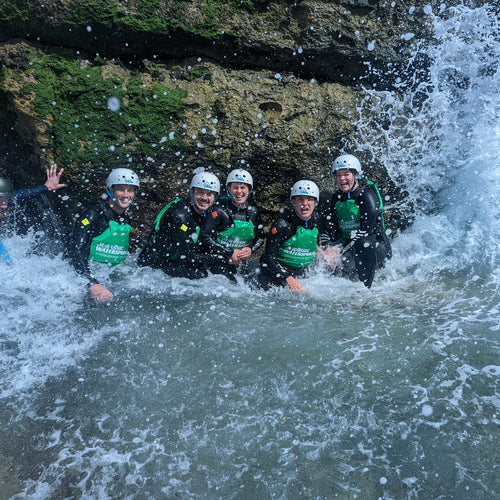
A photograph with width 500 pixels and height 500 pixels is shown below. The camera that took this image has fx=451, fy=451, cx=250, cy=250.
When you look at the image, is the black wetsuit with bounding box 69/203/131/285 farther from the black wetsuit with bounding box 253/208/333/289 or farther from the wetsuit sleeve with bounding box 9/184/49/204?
the black wetsuit with bounding box 253/208/333/289

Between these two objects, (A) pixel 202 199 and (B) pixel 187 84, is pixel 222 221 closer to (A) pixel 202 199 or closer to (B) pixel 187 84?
(A) pixel 202 199

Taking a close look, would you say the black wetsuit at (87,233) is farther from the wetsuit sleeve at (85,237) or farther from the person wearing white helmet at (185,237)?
the person wearing white helmet at (185,237)

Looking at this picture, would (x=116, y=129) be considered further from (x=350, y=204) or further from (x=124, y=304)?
(x=350, y=204)

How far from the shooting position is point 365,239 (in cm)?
627

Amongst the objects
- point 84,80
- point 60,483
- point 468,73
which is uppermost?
point 468,73

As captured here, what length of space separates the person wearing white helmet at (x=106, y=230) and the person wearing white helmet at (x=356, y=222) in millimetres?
2804

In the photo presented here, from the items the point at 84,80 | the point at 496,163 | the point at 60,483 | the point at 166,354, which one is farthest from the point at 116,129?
the point at 496,163

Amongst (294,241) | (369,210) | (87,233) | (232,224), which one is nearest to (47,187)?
(87,233)

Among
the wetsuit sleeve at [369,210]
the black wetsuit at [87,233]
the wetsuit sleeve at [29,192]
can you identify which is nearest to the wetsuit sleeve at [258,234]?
the wetsuit sleeve at [369,210]

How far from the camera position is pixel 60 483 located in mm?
3160

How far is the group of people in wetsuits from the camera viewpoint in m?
5.88

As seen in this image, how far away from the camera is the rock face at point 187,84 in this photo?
603 centimetres

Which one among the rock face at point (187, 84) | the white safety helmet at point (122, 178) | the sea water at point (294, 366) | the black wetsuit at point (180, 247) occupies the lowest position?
the sea water at point (294, 366)

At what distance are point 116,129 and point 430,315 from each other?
15.6 feet
